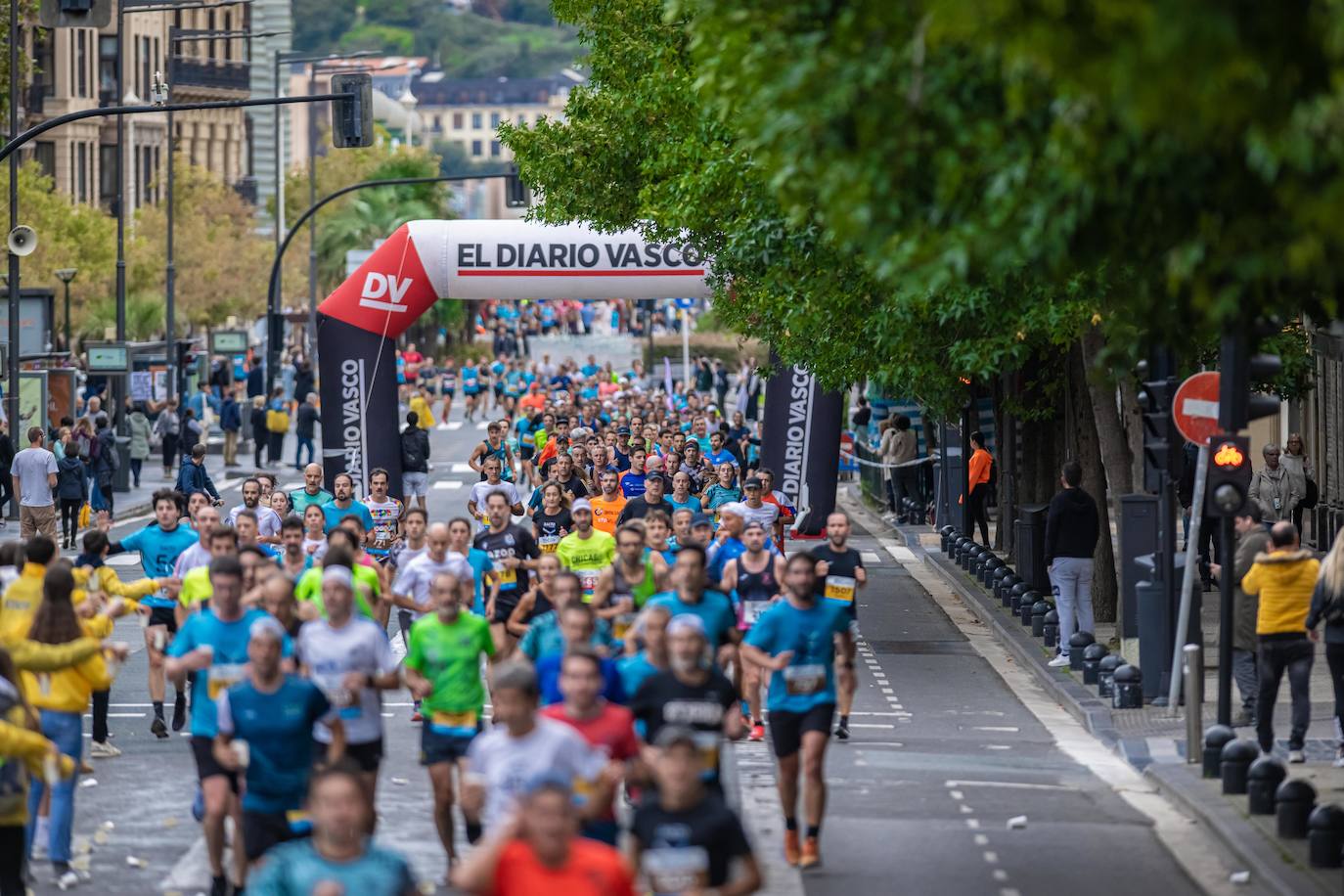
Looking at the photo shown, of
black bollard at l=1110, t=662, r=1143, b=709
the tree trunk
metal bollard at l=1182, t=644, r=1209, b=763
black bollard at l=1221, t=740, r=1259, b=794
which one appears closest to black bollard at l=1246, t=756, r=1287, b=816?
black bollard at l=1221, t=740, r=1259, b=794

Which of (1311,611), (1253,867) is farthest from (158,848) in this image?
(1311,611)

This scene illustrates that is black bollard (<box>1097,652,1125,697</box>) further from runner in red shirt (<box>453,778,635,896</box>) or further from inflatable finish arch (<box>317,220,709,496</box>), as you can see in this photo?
runner in red shirt (<box>453,778,635,896</box>)

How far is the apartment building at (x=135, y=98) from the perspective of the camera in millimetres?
71688

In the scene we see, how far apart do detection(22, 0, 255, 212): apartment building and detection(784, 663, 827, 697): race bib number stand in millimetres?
50219

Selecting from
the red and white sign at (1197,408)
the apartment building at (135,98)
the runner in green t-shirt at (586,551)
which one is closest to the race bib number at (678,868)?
the runner in green t-shirt at (586,551)

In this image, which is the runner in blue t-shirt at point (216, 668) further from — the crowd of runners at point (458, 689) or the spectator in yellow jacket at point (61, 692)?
the spectator in yellow jacket at point (61, 692)

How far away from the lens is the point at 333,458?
94.2 feet

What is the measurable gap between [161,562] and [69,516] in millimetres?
17001

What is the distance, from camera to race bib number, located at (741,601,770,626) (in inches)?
641

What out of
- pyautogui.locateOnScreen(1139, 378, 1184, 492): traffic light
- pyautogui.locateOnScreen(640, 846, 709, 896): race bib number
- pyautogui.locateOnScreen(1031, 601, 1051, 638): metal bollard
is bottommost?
pyautogui.locateOnScreen(1031, 601, 1051, 638): metal bollard

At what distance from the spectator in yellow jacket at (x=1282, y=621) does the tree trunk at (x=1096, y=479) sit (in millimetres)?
7987

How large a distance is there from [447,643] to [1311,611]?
588cm

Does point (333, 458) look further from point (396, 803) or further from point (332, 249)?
point (332, 249)

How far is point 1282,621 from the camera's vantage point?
1586cm
